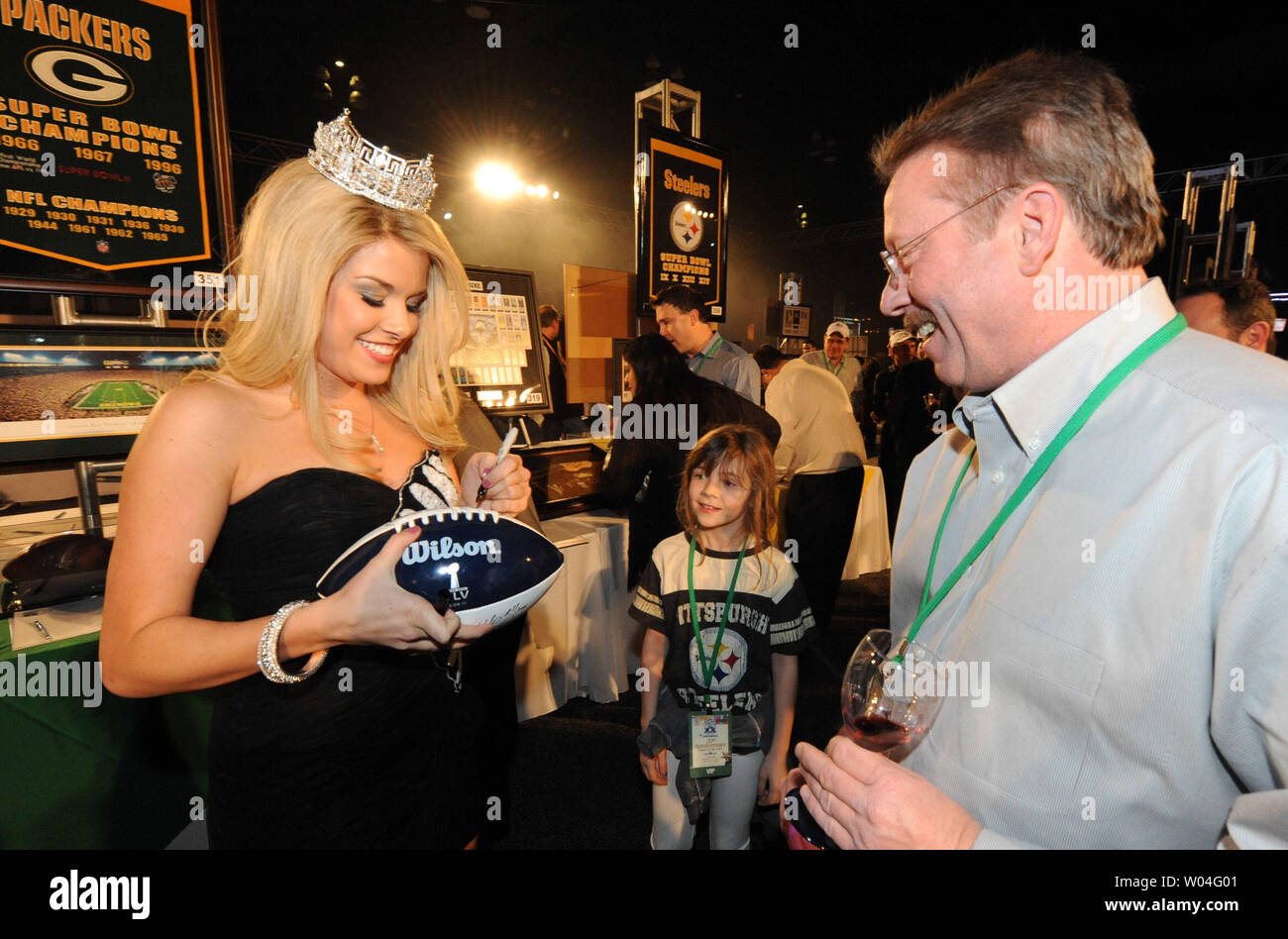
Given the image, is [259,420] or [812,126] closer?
[259,420]

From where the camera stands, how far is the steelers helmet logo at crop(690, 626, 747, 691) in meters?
2.12

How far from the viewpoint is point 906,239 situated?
1107mm

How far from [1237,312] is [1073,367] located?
3097 millimetres

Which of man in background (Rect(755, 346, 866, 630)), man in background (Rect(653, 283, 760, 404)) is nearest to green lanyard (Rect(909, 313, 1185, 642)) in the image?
man in background (Rect(653, 283, 760, 404))

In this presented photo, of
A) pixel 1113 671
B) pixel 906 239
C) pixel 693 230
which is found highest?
pixel 693 230

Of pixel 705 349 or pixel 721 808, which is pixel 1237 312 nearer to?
pixel 705 349

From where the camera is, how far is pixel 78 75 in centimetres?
210

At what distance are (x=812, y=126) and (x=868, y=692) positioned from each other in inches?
371

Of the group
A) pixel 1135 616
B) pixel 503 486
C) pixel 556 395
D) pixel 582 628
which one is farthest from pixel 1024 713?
pixel 556 395

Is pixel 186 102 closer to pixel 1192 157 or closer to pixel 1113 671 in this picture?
pixel 1113 671

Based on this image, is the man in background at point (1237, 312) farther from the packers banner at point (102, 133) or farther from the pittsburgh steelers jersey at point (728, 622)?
the packers banner at point (102, 133)

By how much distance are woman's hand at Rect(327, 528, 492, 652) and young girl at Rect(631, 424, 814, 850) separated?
1.20 meters

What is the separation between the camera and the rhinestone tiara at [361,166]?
1.31m
